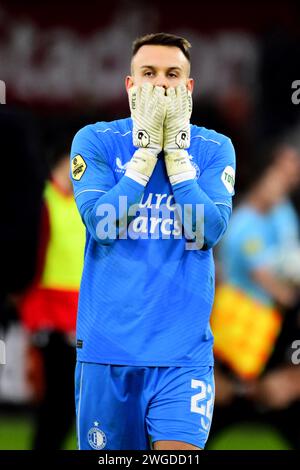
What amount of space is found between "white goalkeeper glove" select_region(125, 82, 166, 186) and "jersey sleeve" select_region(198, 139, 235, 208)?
263 mm

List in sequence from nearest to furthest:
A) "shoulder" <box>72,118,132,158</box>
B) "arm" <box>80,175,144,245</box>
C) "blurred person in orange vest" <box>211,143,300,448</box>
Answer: "arm" <box>80,175,144,245</box> < "shoulder" <box>72,118,132,158</box> < "blurred person in orange vest" <box>211,143,300,448</box>

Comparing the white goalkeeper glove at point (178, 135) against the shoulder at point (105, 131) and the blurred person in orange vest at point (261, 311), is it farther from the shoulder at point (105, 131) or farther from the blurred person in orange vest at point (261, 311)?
the blurred person in orange vest at point (261, 311)

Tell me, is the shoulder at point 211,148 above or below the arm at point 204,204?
above

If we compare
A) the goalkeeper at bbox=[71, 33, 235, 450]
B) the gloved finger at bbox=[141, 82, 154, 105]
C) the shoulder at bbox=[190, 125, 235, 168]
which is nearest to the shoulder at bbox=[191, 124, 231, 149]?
the shoulder at bbox=[190, 125, 235, 168]

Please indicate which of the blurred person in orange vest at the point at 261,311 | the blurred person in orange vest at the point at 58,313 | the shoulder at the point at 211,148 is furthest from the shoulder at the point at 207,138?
the blurred person in orange vest at the point at 261,311

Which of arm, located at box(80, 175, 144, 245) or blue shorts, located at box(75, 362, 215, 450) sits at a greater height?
arm, located at box(80, 175, 144, 245)

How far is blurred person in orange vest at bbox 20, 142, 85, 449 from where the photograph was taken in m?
7.25

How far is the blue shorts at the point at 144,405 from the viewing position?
14.8ft

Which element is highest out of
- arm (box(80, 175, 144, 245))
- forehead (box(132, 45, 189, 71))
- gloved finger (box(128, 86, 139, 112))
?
forehead (box(132, 45, 189, 71))

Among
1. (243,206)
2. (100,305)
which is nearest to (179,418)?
(100,305)

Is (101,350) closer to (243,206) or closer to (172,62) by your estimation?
(172,62)

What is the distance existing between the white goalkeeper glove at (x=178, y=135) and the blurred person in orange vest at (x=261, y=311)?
3.11 meters

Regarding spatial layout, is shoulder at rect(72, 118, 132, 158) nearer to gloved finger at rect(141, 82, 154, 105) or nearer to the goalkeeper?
the goalkeeper

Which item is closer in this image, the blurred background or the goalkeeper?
the goalkeeper
